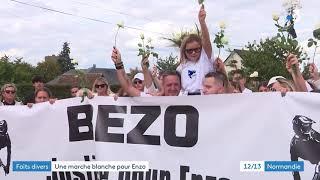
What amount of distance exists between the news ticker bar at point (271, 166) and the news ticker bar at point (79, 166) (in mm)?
1023

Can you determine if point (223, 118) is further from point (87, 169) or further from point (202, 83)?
point (87, 169)

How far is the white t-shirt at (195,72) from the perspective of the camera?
16.8 feet

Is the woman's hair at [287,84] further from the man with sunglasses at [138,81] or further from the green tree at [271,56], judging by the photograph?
the man with sunglasses at [138,81]

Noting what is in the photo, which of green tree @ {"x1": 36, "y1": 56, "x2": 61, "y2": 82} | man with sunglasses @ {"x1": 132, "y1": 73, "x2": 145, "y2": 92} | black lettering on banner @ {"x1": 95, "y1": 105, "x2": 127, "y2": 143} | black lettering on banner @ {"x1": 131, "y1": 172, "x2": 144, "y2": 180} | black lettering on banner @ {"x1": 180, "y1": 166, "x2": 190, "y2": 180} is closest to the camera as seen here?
black lettering on banner @ {"x1": 180, "y1": 166, "x2": 190, "y2": 180}

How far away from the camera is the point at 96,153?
525 cm

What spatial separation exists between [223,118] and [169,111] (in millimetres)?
565

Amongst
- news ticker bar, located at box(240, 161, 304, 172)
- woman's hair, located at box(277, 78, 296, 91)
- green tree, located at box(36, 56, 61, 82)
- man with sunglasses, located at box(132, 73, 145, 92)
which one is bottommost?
news ticker bar, located at box(240, 161, 304, 172)

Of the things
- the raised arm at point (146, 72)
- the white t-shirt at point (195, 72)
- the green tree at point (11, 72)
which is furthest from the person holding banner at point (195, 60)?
the green tree at point (11, 72)

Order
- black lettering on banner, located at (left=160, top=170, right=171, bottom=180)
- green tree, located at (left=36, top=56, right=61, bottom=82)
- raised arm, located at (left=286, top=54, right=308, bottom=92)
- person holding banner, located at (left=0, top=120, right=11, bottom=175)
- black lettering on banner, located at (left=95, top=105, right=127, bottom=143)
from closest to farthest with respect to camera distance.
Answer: raised arm, located at (left=286, top=54, right=308, bottom=92) → black lettering on banner, located at (left=160, top=170, right=171, bottom=180) → black lettering on banner, located at (left=95, top=105, right=127, bottom=143) → person holding banner, located at (left=0, top=120, right=11, bottom=175) → green tree, located at (left=36, top=56, right=61, bottom=82)

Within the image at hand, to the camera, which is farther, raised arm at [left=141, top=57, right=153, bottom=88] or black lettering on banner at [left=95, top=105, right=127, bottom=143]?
raised arm at [left=141, top=57, right=153, bottom=88]

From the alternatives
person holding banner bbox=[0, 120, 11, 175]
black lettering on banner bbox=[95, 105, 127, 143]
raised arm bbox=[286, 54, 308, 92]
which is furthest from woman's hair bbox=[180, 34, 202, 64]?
person holding banner bbox=[0, 120, 11, 175]

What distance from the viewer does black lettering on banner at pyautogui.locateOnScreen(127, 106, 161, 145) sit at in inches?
196

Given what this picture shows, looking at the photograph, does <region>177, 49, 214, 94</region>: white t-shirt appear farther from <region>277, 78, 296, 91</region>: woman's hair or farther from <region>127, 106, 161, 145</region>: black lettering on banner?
<region>277, 78, 296, 91</region>: woman's hair

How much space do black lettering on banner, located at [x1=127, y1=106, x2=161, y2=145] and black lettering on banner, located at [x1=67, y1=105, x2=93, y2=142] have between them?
0.52 m
